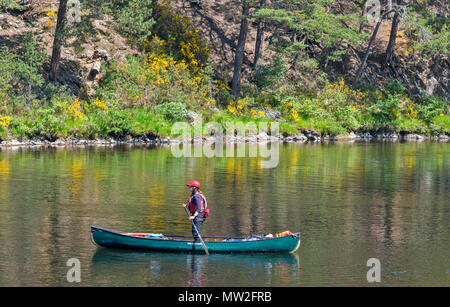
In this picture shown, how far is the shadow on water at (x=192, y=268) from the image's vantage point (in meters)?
18.5

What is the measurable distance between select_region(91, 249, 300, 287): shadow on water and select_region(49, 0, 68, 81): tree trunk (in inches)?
1268

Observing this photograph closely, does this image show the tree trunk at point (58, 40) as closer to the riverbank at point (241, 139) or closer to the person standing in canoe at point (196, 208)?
the riverbank at point (241, 139)

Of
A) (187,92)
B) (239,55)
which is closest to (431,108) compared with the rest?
(239,55)

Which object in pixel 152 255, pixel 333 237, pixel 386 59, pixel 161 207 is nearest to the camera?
pixel 152 255

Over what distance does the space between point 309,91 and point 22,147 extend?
1083 inches

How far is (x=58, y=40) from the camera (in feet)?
167

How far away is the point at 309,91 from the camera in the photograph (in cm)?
6506

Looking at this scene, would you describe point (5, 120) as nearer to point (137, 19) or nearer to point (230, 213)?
point (137, 19)

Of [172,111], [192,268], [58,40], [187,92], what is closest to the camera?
[192,268]

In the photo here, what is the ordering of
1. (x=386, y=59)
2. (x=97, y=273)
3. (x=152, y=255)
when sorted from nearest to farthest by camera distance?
1. (x=97, y=273)
2. (x=152, y=255)
3. (x=386, y=59)

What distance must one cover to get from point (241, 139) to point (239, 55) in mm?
7903

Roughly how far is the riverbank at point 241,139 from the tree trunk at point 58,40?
572 cm
